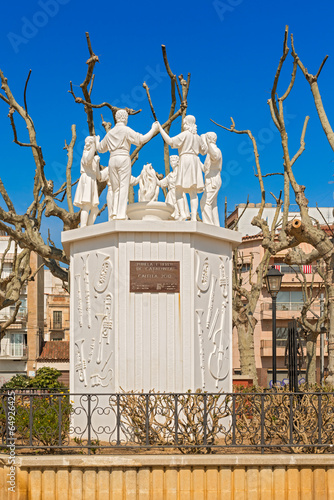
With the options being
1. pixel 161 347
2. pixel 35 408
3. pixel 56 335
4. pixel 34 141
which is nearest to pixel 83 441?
pixel 35 408

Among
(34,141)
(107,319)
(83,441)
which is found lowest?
(83,441)

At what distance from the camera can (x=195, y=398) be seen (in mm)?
10758

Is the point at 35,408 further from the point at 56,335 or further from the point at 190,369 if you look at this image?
the point at 56,335

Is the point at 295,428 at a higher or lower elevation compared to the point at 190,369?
lower

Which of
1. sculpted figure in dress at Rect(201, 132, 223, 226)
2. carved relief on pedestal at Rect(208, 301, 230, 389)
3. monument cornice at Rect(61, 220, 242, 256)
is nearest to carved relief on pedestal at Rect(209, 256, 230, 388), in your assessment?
carved relief on pedestal at Rect(208, 301, 230, 389)

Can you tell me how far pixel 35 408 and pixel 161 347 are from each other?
2318mm

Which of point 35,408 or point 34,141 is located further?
point 34,141

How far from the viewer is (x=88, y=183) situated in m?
13.7

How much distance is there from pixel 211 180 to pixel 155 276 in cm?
285

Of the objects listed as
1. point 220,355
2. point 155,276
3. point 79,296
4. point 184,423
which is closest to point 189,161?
point 155,276

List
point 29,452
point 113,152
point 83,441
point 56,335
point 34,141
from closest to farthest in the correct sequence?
point 29,452
point 83,441
point 113,152
point 34,141
point 56,335

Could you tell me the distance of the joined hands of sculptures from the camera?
12.9 meters

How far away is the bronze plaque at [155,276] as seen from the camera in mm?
12102

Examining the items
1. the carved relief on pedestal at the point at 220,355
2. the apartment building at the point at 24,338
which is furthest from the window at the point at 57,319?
the carved relief on pedestal at the point at 220,355
